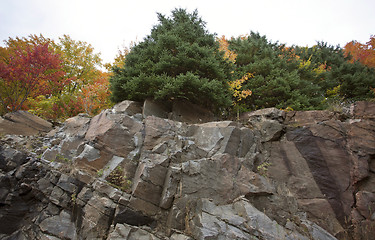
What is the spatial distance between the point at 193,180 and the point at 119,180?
2.41 m

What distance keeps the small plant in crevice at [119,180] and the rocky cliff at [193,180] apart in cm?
3

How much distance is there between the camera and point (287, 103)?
10.1 metres

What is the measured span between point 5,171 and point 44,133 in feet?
7.76

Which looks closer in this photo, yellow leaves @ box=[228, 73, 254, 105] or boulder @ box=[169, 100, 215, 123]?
boulder @ box=[169, 100, 215, 123]

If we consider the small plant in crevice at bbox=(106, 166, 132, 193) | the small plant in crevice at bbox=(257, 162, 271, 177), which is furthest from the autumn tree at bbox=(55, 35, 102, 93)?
the small plant in crevice at bbox=(257, 162, 271, 177)

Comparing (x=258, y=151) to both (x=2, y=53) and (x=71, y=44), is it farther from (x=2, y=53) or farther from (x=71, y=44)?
(x=71, y=44)

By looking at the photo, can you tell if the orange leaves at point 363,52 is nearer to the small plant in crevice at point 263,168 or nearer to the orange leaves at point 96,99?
the small plant in crevice at point 263,168

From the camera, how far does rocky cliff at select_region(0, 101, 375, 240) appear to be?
5438 millimetres

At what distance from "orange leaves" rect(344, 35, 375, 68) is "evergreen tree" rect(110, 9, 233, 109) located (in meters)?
16.5

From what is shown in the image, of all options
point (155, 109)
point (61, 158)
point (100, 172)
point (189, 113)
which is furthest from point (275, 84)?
point (61, 158)

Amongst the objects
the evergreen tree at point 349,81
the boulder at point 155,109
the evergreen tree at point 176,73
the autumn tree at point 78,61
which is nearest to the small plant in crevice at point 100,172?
the boulder at point 155,109

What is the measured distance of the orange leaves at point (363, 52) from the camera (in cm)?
1845

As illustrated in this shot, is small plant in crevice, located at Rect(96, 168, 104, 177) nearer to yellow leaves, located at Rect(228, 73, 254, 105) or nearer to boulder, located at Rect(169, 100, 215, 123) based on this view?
boulder, located at Rect(169, 100, 215, 123)

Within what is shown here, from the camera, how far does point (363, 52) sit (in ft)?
69.1
